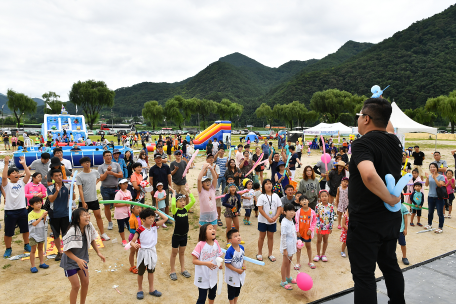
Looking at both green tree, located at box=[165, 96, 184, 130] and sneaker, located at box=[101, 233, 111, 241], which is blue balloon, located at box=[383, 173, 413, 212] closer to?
sneaker, located at box=[101, 233, 111, 241]

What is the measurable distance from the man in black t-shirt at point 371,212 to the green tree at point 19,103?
7612 cm

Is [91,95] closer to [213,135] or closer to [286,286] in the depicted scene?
[213,135]

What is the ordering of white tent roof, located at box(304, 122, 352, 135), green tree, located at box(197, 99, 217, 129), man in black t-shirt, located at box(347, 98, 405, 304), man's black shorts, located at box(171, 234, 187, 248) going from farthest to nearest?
green tree, located at box(197, 99, 217, 129) → white tent roof, located at box(304, 122, 352, 135) → man's black shorts, located at box(171, 234, 187, 248) → man in black t-shirt, located at box(347, 98, 405, 304)

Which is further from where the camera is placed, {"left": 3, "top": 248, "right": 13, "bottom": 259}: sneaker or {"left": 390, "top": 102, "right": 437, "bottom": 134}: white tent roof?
{"left": 390, "top": 102, "right": 437, "bottom": 134}: white tent roof

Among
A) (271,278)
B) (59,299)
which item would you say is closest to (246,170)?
(271,278)

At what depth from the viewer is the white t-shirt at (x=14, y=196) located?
5188 mm

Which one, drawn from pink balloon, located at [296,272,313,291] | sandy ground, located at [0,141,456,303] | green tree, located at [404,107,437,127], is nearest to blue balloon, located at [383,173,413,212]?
pink balloon, located at [296,272,313,291]

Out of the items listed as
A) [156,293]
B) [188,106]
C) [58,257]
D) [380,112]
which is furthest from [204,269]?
[188,106]

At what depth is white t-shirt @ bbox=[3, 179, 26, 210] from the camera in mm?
5188

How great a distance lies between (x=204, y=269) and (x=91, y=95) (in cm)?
6658

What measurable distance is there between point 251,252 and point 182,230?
198 cm

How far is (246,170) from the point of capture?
29.8 ft

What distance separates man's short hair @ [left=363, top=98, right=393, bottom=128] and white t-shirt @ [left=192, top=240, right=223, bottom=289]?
104 inches

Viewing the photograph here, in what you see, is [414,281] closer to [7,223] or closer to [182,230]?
[182,230]
